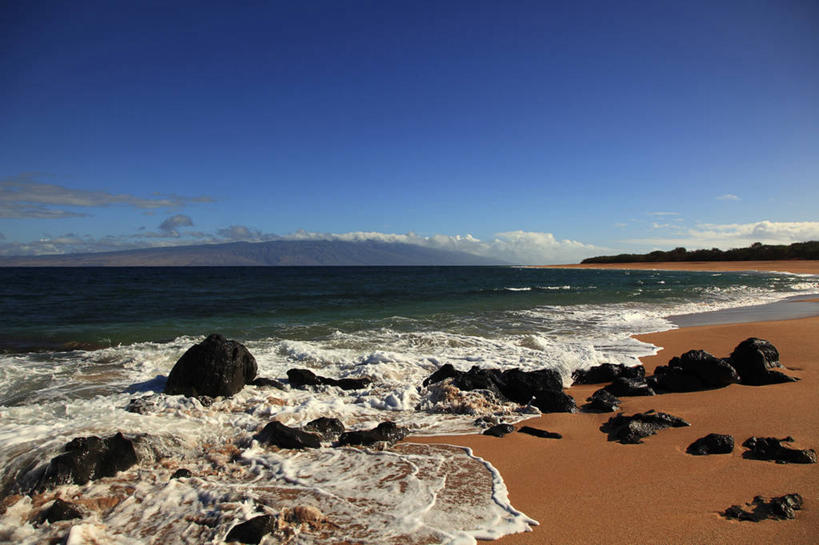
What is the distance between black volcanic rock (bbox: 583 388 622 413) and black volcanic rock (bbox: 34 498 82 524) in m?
6.27

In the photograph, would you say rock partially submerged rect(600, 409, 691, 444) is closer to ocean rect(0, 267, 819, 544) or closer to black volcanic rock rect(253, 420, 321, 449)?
ocean rect(0, 267, 819, 544)

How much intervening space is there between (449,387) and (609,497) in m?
3.50

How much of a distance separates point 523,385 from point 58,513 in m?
6.01

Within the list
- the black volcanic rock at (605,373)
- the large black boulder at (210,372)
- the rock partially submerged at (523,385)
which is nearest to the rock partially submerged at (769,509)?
the rock partially submerged at (523,385)

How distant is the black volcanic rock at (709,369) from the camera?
7310 mm

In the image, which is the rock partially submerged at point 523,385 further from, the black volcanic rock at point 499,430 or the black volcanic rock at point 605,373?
the black volcanic rock at point 605,373

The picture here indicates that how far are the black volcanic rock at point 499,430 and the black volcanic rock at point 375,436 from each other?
111cm

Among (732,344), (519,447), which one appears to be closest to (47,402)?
(519,447)

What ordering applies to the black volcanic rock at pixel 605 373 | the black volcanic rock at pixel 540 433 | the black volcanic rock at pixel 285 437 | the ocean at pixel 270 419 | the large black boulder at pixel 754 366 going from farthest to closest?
1. the black volcanic rock at pixel 605 373
2. the large black boulder at pixel 754 366
3. the black volcanic rock at pixel 540 433
4. the black volcanic rock at pixel 285 437
5. the ocean at pixel 270 419

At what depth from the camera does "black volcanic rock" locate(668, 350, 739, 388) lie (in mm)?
7310

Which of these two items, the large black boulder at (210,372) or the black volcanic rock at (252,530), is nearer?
the black volcanic rock at (252,530)

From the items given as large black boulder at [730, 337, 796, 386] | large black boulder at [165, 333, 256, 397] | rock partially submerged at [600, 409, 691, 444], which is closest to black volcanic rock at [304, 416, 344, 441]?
large black boulder at [165, 333, 256, 397]

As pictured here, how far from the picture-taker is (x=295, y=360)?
33.6 ft

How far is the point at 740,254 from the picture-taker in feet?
292
